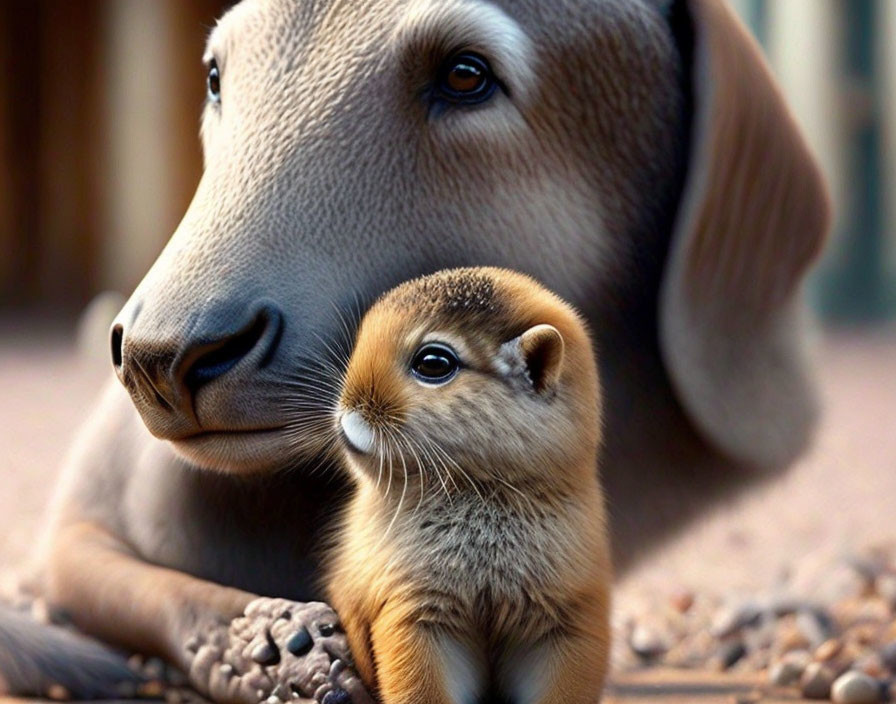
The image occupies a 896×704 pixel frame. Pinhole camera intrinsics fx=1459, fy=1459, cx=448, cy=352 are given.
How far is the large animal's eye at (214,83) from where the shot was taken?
7.35 ft

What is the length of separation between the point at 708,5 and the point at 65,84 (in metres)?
9.31

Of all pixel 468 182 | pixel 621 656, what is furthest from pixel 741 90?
pixel 621 656

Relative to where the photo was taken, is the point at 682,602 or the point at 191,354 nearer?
the point at 191,354

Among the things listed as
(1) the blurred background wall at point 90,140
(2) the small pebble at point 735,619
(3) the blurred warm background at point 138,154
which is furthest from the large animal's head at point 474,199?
(1) the blurred background wall at point 90,140

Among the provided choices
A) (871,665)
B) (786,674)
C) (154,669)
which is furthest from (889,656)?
(154,669)

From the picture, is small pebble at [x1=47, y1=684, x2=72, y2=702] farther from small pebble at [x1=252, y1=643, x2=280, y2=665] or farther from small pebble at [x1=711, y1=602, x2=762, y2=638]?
small pebble at [x1=711, y1=602, x2=762, y2=638]

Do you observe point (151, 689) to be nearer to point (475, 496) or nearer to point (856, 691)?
point (475, 496)

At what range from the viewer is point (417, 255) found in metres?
2.03

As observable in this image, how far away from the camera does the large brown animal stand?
1.85 metres

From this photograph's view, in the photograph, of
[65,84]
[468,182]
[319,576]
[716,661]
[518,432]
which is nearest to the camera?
[518,432]

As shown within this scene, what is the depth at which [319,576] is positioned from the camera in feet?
6.43

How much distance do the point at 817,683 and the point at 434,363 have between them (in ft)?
3.55

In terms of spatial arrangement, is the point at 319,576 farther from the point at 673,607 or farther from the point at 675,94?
the point at 673,607

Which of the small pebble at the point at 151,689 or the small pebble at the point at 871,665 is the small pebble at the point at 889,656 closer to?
the small pebble at the point at 871,665
